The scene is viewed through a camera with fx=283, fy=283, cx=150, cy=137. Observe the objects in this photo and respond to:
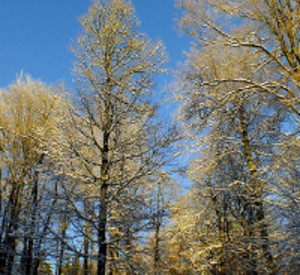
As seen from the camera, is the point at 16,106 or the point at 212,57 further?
the point at 16,106

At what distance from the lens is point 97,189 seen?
6.49 metres

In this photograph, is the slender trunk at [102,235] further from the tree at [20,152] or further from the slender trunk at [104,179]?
the tree at [20,152]

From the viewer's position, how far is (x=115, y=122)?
627 cm

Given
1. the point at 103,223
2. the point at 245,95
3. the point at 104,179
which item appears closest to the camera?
the point at 103,223

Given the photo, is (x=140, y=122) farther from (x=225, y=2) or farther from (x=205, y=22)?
(x=225, y=2)

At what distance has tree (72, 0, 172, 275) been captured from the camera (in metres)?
5.60

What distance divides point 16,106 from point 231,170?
808 cm

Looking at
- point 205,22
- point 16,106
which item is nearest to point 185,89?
point 205,22

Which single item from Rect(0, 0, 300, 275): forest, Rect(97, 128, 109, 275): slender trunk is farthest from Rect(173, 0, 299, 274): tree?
Rect(97, 128, 109, 275): slender trunk

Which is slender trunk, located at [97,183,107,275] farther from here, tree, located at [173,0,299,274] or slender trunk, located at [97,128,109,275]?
tree, located at [173,0,299,274]

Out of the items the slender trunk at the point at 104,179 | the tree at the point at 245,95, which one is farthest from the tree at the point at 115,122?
the tree at the point at 245,95

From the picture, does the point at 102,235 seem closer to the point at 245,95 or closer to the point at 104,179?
the point at 104,179

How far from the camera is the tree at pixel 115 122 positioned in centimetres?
560

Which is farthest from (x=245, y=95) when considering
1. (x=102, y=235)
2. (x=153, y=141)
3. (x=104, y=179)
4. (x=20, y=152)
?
(x=20, y=152)
